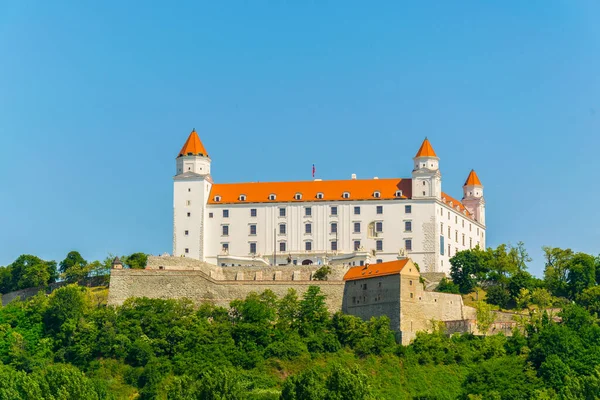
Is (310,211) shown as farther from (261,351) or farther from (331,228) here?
(261,351)

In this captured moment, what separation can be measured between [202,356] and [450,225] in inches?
1012

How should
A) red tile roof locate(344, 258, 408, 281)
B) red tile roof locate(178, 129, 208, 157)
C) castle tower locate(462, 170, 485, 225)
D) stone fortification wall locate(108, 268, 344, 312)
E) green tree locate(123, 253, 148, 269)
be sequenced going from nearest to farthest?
red tile roof locate(344, 258, 408, 281) → stone fortification wall locate(108, 268, 344, 312) → green tree locate(123, 253, 148, 269) → red tile roof locate(178, 129, 208, 157) → castle tower locate(462, 170, 485, 225)

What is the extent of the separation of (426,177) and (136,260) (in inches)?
850

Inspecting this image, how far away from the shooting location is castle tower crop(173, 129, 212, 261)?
100500 millimetres

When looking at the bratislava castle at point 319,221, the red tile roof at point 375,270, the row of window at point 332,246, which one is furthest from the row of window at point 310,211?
the red tile roof at point 375,270

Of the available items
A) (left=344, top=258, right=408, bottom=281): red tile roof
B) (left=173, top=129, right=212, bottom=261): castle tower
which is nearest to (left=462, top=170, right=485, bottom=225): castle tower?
(left=344, top=258, right=408, bottom=281): red tile roof

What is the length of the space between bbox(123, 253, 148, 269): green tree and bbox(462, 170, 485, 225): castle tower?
84.9 ft

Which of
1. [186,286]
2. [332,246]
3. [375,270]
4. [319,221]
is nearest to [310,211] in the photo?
[319,221]

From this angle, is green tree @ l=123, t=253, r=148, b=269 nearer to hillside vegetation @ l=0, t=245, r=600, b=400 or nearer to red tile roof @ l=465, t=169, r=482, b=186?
hillside vegetation @ l=0, t=245, r=600, b=400

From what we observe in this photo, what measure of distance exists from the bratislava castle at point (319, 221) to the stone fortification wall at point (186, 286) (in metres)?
8.42

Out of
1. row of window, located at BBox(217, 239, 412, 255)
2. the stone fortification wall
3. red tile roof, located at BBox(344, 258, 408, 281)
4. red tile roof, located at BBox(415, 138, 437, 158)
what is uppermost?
red tile roof, located at BBox(415, 138, 437, 158)

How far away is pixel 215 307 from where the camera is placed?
8875 centimetres

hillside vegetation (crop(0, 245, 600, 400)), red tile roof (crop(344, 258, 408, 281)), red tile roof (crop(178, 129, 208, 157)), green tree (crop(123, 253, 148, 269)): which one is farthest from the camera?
red tile roof (crop(178, 129, 208, 157))

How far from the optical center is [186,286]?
90.6 metres
